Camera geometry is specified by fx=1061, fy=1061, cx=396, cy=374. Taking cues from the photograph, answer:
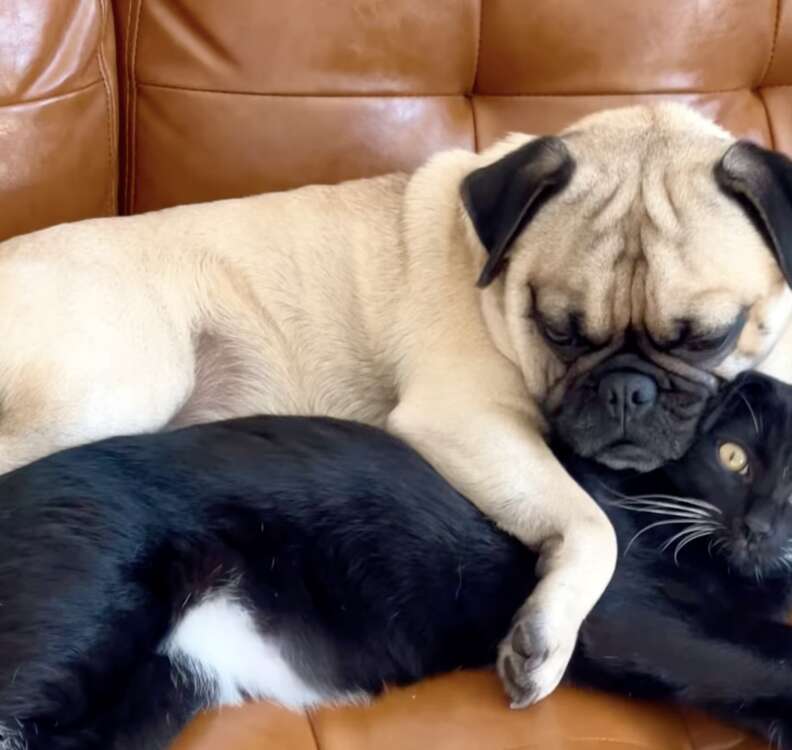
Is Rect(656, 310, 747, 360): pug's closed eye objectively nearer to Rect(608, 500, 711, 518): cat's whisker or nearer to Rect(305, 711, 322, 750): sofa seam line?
Rect(608, 500, 711, 518): cat's whisker

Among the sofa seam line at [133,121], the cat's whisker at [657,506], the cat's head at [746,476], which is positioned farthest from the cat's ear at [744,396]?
the sofa seam line at [133,121]

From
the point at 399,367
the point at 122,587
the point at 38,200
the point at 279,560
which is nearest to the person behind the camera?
the point at 122,587

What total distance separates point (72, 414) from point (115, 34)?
663 millimetres

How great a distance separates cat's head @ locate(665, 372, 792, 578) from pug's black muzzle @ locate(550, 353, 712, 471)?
0.03 m

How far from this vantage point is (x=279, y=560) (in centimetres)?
119

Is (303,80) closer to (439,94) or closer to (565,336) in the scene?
(439,94)

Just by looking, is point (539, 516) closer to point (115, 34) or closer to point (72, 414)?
point (72, 414)

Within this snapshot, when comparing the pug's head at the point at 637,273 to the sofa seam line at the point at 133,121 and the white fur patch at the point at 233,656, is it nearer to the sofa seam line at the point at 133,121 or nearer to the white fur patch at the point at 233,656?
the white fur patch at the point at 233,656

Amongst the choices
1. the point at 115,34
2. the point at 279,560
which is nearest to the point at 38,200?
the point at 115,34

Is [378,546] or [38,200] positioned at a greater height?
[38,200]

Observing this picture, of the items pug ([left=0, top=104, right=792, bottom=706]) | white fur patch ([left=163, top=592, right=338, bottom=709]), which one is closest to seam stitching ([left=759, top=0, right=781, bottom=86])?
pug ([left=0, top=104, right=792, bottom=706])

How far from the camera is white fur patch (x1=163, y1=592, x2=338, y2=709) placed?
1.17 metres

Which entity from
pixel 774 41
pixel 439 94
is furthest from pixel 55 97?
pixel 774 41

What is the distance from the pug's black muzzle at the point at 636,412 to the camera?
131cm
